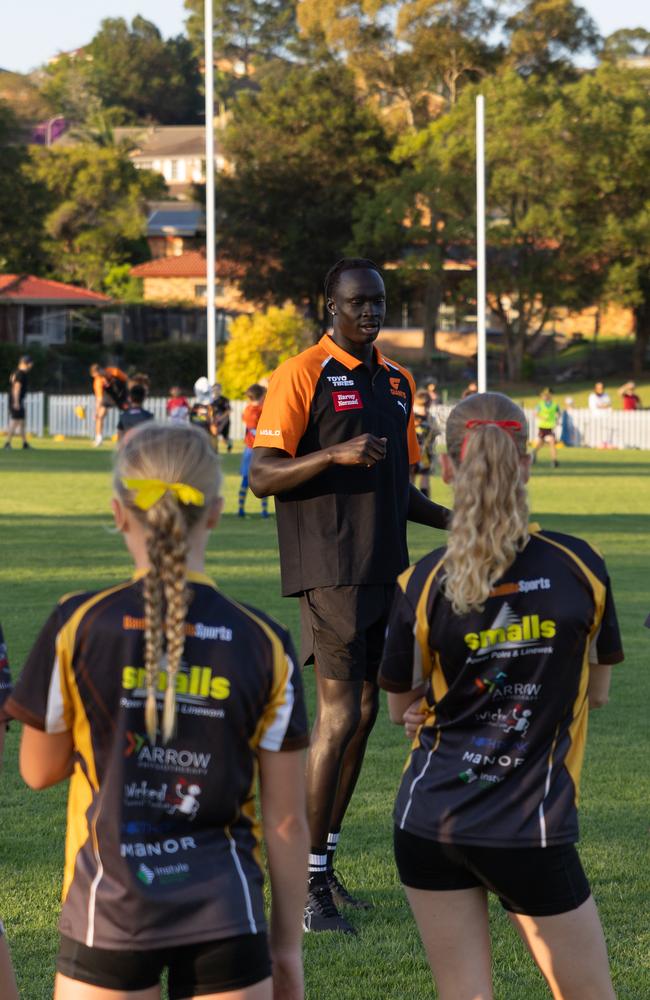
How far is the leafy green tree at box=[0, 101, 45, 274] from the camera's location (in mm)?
52094

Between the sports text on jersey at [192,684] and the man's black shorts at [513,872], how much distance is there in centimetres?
82

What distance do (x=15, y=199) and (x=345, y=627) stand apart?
50.2 meters

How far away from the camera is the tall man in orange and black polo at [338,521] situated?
516 centimetres

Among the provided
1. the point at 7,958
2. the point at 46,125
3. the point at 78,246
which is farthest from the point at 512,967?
the point at 46,125

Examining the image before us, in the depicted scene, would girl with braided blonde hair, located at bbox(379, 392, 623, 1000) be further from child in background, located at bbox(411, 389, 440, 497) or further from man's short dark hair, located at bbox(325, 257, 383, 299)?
child in background, located at bbox(411, 389, 440, 497)

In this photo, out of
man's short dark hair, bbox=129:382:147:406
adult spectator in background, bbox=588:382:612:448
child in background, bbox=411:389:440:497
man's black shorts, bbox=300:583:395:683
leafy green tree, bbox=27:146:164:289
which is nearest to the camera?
man's black shorts, bbox=300:583:395:683

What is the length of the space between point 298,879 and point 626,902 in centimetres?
273

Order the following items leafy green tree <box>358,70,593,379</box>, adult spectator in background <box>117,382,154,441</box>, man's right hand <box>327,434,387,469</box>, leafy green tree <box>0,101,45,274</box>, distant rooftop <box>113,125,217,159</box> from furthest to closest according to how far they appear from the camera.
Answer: distant rooftop <box>113,125,217,159</box>
leafy green tree <box>358,70,593,379</box>
leafy green tree <box>0,101,45,274</box>
adult spectator in background <box>117,382,154,441</box>
man's right hand <box>327,434,387,469</box>

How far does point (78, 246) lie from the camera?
75.6m

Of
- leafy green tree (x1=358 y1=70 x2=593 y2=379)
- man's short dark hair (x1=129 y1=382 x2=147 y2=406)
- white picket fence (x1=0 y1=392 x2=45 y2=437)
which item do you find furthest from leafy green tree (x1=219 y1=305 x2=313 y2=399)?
man's short dark hair (x1=129 y1=382 x2=147 y2=406)

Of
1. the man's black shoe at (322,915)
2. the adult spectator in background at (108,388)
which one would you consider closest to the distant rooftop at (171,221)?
the adult spectator in background at (108,388)

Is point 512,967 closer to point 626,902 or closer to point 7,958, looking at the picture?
point 626,902

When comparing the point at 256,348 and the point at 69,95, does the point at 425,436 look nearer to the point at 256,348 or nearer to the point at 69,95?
the point at 256,348

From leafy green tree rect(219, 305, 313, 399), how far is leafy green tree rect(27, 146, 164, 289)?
2725 cm
